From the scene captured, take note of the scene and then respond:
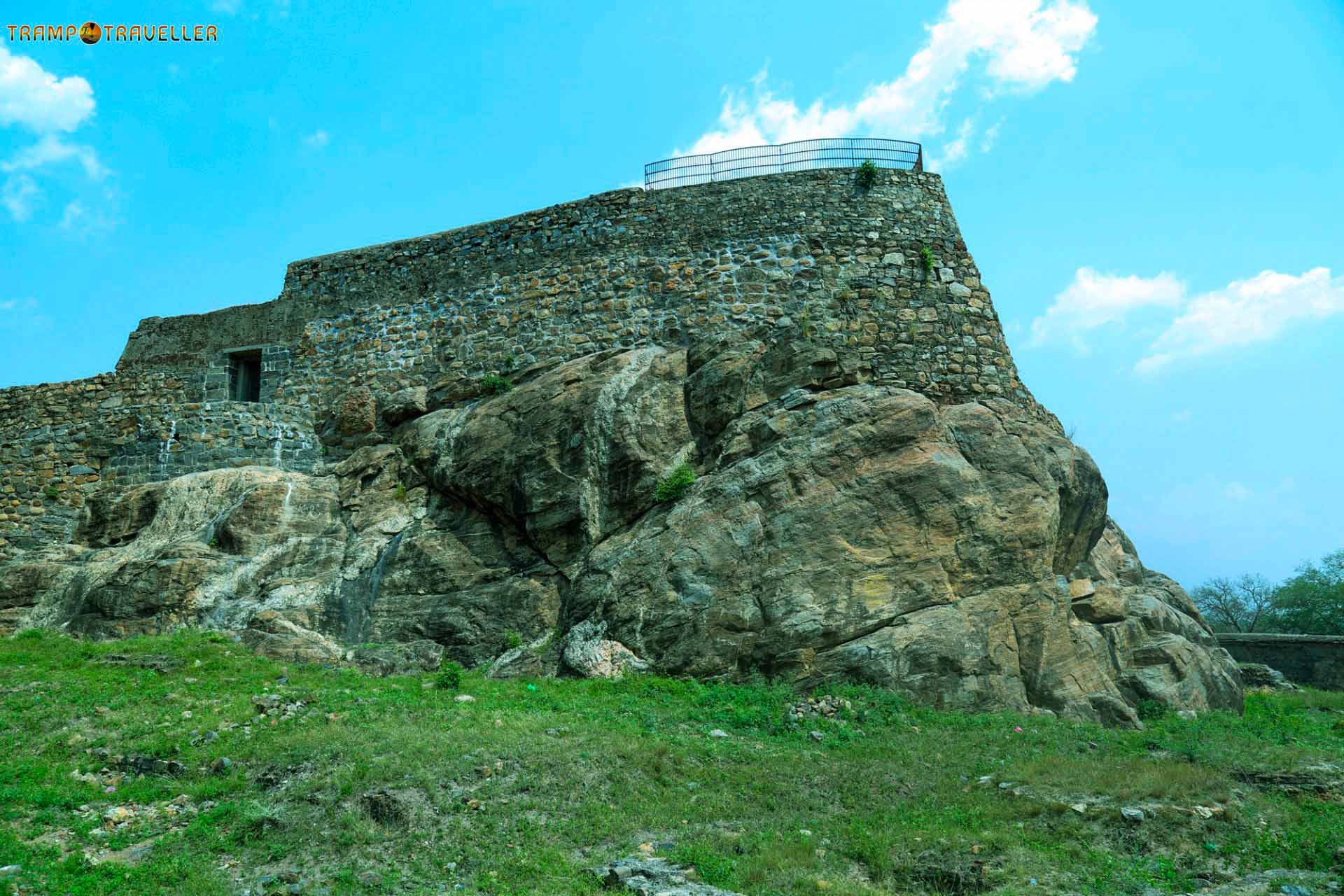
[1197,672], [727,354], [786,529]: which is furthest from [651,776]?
[1197,672]

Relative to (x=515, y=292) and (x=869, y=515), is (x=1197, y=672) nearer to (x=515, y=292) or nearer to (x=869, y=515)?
(x=869, y=515)

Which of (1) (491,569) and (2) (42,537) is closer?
(1) (491,569)

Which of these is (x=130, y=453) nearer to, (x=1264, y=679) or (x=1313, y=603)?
(x=1264, y=679)

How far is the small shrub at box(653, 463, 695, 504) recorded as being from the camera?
14.1 m

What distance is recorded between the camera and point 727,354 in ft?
→ 50.7

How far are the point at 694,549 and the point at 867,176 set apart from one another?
27.2ft

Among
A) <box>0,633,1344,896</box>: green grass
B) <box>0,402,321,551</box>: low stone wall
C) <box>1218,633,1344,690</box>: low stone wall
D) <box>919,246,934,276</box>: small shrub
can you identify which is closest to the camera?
<box>0,633,1344,896</box>: green grass

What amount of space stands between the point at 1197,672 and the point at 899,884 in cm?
961

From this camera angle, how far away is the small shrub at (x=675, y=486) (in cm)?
1415

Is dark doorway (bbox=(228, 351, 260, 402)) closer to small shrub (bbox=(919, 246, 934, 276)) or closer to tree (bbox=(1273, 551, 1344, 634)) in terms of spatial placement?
small shrub (bbox=(919, 246, 934, 276))

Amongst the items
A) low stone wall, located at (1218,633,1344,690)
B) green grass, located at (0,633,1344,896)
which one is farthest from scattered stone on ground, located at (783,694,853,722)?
low stone wall, located at (1218,633,1344,690)

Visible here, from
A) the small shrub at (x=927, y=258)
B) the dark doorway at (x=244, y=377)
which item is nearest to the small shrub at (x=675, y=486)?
the small shrub at (x=927, y=258)

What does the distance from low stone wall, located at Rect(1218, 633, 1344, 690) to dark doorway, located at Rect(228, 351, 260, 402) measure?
80.4ft

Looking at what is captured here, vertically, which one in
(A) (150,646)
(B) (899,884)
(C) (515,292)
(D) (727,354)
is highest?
(C) (515,292)
